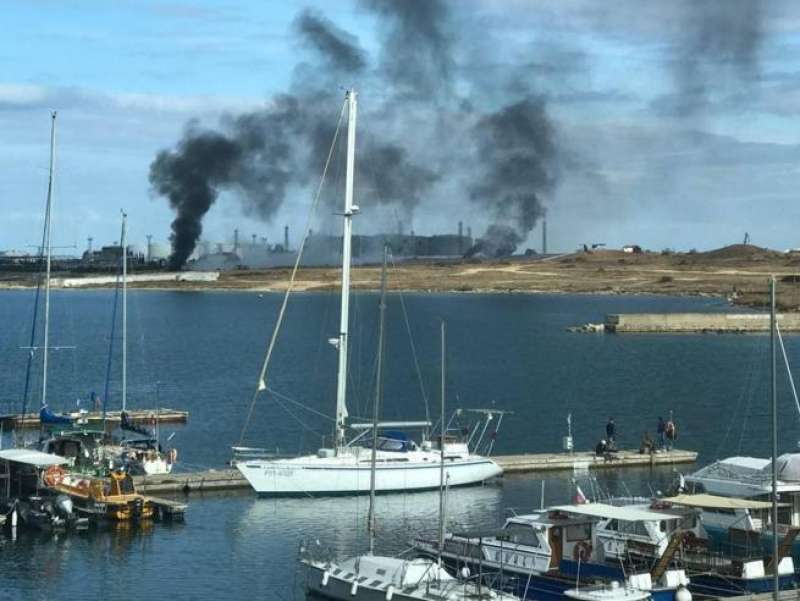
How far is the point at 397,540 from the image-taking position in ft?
121

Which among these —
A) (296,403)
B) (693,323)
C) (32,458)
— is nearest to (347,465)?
(32,458)

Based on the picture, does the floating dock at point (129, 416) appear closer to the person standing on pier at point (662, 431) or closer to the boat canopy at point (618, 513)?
the person standing on pier at point (662, 431)

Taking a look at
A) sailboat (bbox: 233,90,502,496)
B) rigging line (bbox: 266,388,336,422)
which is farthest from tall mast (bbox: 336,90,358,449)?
rigging line (bbox: 266,388,336,422)

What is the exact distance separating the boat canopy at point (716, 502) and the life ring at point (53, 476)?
1622 cm

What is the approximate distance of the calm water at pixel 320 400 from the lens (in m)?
34.8

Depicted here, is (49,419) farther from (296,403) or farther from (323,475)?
(296,403)

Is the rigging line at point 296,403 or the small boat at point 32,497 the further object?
the rigging line at point 296,403

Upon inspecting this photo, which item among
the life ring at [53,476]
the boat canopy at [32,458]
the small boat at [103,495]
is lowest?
the small boat at [103,495]

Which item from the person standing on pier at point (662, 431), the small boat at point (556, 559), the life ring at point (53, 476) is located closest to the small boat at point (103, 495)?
the life ring at point (53, 476)

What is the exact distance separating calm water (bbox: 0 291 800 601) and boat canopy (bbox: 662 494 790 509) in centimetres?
753

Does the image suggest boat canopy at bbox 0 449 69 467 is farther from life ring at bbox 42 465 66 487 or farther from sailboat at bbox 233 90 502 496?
sailboat at bbox 233 90 502 496

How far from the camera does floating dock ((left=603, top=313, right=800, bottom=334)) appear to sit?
12488cm

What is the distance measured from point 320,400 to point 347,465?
2988 centimetres

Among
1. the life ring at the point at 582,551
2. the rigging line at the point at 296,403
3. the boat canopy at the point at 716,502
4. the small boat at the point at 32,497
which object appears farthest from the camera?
the rigging line at the point at 296,403
